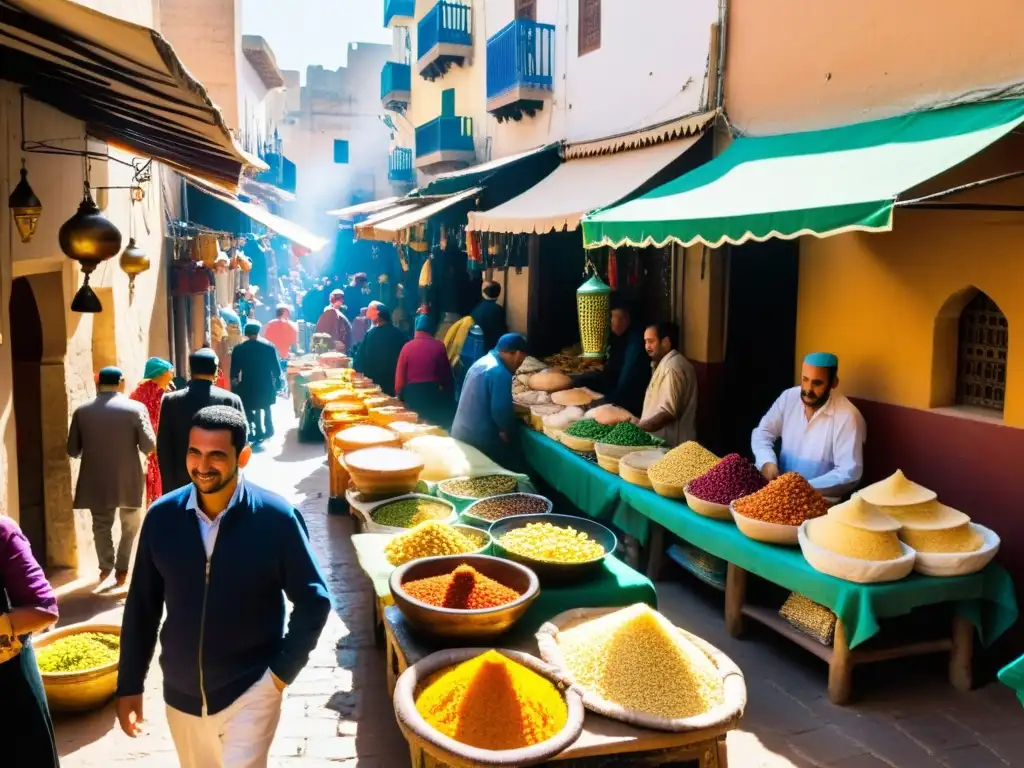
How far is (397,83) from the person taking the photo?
882 inches

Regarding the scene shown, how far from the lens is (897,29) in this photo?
5.81m

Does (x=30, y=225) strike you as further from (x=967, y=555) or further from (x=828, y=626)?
(x=967, y=555)

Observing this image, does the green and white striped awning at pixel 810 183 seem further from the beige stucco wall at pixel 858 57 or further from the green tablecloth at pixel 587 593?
the green tablecloth at pixel 587 593

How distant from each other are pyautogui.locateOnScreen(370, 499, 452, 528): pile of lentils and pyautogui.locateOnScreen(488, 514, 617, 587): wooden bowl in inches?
26.5

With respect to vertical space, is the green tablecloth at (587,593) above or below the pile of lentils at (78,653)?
above

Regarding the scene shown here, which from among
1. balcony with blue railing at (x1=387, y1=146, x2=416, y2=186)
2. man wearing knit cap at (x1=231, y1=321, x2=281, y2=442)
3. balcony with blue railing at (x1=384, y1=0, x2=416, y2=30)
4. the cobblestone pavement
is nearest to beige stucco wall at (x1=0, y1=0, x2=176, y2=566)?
the cobblestone pavement

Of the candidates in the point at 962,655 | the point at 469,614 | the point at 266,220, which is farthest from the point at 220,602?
the point at 266,220

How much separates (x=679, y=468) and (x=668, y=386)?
4.27ft

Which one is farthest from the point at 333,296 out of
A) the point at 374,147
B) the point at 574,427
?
the point at 374,147

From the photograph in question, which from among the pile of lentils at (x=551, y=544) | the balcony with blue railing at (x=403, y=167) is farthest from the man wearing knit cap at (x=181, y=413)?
the balcony with blue railing at (x=403, y=167)

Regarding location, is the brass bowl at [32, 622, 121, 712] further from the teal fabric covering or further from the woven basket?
the teal fabric covering

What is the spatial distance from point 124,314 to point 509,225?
12.8ft

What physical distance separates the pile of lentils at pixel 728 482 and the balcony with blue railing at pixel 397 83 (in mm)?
18740

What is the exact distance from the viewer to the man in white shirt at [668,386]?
725cm
